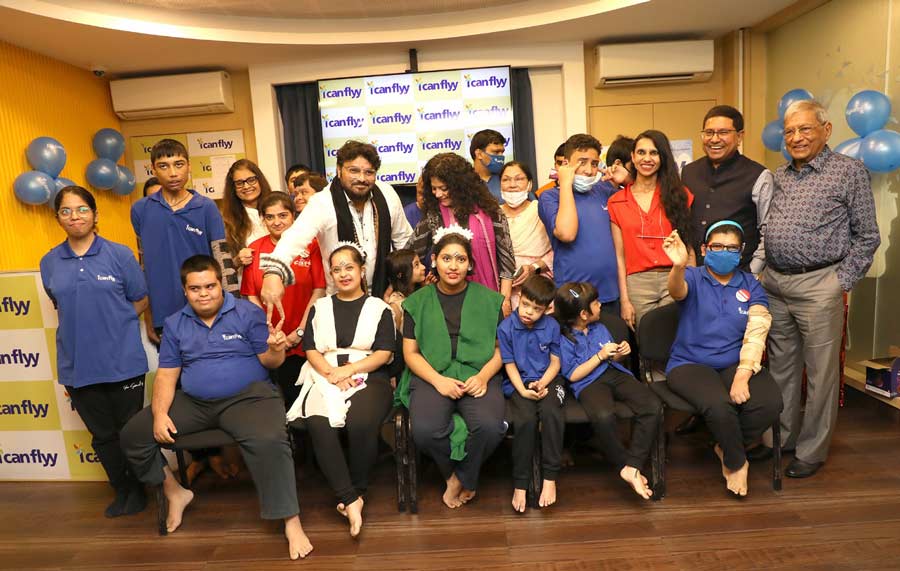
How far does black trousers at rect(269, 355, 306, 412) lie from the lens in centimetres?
300

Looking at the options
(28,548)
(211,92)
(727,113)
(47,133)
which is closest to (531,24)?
(727,113)

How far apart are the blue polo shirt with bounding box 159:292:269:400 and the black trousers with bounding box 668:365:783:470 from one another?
1.98 meters

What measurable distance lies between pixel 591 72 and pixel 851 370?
11.8 ft

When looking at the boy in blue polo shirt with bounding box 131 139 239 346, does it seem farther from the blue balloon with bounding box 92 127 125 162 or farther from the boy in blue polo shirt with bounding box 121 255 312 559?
the blue balloon with bounding box 92 127 125 162

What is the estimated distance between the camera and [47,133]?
17.1 ft

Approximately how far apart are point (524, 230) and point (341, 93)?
10.9ft

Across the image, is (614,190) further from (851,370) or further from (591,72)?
(591,72)

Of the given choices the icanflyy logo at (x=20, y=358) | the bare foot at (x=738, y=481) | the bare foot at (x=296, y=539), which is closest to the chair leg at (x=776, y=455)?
the bare foot at (x=738, y=481)

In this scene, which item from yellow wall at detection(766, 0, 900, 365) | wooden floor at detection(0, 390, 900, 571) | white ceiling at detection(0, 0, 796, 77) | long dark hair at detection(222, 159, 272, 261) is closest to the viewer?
wooden floor at detection(0, 390, 900, 571)

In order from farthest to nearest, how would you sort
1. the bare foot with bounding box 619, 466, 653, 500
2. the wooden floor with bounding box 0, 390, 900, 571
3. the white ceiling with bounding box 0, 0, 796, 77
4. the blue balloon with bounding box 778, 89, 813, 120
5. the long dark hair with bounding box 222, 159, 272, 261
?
the white ceiling with bounding box 0, 0, 796, 77, the blue balloon with bounding box 778, 89, 813, 120, the long dark hair with bounding box 222, 159, 272, 261, the bare foot with bounding box 619, 466, 653, 500, the wooden floor with bounding box 0, 390, 900, 571

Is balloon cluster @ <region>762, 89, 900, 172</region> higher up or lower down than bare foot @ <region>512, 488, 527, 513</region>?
higher up

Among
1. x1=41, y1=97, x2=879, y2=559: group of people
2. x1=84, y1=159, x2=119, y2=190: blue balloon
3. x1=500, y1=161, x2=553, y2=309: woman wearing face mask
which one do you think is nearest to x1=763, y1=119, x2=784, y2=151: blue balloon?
x1=41, y1=97, x2=879, y2=559: group of people

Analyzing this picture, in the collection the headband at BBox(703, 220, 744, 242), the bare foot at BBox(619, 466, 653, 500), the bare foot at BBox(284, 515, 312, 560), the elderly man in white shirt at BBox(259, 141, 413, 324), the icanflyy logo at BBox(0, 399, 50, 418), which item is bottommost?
the bare foot at BBox(284, 515, 312, 560)

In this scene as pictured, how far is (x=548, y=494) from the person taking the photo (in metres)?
2.57
